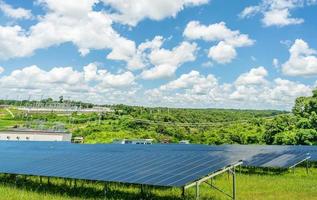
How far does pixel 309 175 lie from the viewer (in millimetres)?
29109

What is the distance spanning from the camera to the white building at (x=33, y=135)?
61500mm

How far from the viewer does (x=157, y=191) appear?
2028cm

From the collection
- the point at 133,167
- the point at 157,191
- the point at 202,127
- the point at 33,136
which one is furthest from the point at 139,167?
the point at 202,127

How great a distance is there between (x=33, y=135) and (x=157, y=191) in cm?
4600

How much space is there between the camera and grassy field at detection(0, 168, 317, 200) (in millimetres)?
18750

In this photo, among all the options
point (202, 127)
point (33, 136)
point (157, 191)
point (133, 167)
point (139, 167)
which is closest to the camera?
point (139, 167)

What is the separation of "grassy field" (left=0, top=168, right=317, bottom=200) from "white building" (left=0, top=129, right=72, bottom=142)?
116 feet

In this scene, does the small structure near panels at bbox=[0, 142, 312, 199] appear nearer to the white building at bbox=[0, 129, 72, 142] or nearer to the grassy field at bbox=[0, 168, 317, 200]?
the grassy field at bbox=[0, 168, 317, 200]

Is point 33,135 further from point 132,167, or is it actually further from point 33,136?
point 132,167

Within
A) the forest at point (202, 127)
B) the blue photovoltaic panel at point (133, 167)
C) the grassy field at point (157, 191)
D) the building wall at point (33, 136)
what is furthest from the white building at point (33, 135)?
the blue photovoltaic panel at point (133, 167)

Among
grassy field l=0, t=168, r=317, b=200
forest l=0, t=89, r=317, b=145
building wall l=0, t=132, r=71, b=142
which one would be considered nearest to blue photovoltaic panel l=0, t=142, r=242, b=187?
grassy field l=0, t=168, r=317, b=200

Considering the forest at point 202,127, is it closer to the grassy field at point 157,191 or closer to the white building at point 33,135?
the white building at point 33,135

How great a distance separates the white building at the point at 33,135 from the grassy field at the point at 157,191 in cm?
3537

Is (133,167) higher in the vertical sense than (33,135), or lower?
higher
